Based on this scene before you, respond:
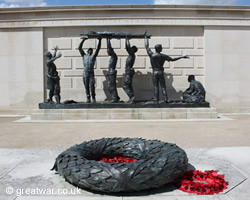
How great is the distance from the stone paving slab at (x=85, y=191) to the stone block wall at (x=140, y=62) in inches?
396

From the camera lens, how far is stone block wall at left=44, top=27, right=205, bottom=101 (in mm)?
15297

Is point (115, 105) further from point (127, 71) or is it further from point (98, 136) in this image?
point (98, 136)

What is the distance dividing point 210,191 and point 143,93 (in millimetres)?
12328

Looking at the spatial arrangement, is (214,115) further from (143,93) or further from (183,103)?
(143,93)

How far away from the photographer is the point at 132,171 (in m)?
3.01

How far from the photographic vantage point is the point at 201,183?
10.7 feet

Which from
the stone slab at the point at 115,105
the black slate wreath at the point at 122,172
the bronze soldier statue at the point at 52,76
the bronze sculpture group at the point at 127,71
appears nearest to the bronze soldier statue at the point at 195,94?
the bronze sculpture group at the point at 127,71

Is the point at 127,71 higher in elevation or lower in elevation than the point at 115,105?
higher

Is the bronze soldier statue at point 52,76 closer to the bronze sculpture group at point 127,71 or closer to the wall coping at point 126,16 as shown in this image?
the bronze sculpture group at point 127,71

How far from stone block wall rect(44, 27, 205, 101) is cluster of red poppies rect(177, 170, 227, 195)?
11.9m

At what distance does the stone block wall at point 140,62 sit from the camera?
1530 cm

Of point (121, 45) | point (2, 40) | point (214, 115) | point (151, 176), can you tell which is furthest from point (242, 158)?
point (2, 40)

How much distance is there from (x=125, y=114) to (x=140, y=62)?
4.61m

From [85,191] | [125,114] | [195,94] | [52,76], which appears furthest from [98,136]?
[195,94]
